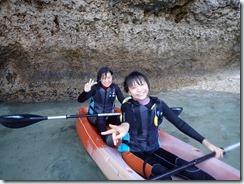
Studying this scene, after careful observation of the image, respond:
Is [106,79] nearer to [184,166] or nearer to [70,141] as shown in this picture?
[70,141]

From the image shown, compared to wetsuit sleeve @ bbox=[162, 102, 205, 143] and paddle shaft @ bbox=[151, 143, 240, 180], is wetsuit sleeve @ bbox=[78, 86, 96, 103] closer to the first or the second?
wetsuit sleeve @ bbox=[162, 102, 205, 143]

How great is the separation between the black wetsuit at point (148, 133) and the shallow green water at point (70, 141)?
0.20 m

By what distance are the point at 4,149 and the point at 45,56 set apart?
1747mm

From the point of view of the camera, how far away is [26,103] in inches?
149

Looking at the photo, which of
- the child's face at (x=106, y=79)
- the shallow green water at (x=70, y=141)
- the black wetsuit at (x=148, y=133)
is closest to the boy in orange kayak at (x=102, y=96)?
the child's face at (x=106, y=79)

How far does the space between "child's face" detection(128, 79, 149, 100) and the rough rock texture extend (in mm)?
2186

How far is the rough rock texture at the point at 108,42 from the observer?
3490 millimetres

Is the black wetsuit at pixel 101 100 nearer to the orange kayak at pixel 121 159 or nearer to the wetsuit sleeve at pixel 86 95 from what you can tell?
the wetsuit sleeve at pixel 86 95

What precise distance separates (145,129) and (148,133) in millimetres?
37

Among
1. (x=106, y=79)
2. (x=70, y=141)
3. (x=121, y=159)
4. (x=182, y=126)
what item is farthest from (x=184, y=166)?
(x=70, y=141)

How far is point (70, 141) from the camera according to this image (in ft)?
8.32

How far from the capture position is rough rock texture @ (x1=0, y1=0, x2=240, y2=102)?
349 cm

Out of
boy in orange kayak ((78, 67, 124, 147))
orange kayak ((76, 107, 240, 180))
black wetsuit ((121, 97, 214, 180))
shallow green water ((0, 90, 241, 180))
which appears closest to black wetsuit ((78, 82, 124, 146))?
boy in orange kayak ((78, 67, 124, 147))

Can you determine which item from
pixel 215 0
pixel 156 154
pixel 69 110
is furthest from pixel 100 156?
pixel 215 0
